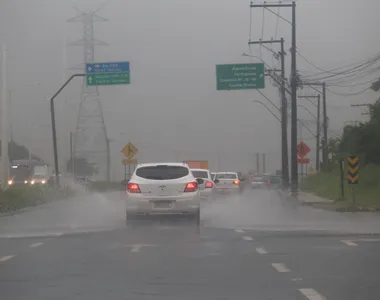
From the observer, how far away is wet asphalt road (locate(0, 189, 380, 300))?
10273 mm

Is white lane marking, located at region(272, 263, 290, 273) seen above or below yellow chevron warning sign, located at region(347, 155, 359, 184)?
below

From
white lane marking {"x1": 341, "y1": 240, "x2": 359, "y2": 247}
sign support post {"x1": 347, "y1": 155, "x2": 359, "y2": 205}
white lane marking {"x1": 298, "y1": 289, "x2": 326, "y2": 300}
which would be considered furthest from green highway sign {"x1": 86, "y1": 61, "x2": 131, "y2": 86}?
white lane marking {"x1": 298, "y1": 289, "x2": 326, "y2": 300}

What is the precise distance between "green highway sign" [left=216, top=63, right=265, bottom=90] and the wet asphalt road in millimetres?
21793

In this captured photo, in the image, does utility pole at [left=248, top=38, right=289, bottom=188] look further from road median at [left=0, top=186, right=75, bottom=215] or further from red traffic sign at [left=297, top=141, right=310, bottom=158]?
road median at [left=0, top=186, right=75, bottom=215]

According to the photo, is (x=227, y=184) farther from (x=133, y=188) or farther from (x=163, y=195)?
(x=163, y=195)

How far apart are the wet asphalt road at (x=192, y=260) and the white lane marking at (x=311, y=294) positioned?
0.01m

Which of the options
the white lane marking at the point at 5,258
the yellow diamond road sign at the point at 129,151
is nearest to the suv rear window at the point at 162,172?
the white lane marking at the point at 5,258

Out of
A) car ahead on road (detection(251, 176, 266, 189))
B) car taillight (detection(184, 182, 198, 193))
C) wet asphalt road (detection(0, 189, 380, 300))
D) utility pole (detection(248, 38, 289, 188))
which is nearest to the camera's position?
wet asphalt road (detection(0, 189, 380, 300))

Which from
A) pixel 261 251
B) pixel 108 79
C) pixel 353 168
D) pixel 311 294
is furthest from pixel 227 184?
pixel 311 294

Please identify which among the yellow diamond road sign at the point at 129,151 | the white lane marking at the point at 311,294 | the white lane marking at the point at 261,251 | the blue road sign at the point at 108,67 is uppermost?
the blue road sign at the point at 108,67

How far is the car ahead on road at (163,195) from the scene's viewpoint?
70.8ft

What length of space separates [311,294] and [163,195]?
11939 mm

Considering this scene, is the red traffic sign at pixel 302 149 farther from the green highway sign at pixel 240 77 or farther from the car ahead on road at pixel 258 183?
the car ahead on road at pixel 258 183

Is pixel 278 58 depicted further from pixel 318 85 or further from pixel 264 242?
pixel 264 242
